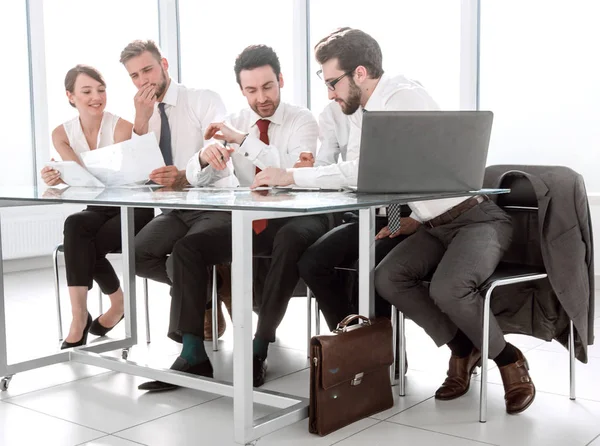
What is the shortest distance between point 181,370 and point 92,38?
415 centimetres

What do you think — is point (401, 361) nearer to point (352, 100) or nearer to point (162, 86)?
point (352, 100)

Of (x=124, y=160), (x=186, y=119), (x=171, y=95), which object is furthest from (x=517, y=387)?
(x=171, y=95)

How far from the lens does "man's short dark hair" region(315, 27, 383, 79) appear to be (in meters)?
2.61

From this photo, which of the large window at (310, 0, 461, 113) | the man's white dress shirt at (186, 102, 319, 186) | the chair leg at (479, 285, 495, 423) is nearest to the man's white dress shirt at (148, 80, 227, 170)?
the man's white dress shirt at (186, 102, 319, 186)

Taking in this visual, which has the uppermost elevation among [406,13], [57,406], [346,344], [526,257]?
[406,13]

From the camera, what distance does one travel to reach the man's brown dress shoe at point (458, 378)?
248 centimetres

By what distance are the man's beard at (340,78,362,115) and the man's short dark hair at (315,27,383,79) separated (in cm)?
6

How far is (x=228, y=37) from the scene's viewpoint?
6.32 meters

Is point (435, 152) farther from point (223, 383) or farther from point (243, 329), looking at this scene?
point (223, 383)

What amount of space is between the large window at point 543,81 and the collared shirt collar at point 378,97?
2475mm

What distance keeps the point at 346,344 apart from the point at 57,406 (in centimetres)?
99

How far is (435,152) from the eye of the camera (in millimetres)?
2146

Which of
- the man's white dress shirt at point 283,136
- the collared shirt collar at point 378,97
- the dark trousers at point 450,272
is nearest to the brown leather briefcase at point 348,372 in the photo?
the dark trousers at point 450,272

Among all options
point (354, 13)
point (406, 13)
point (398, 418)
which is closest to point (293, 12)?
→ point (354, 13)
